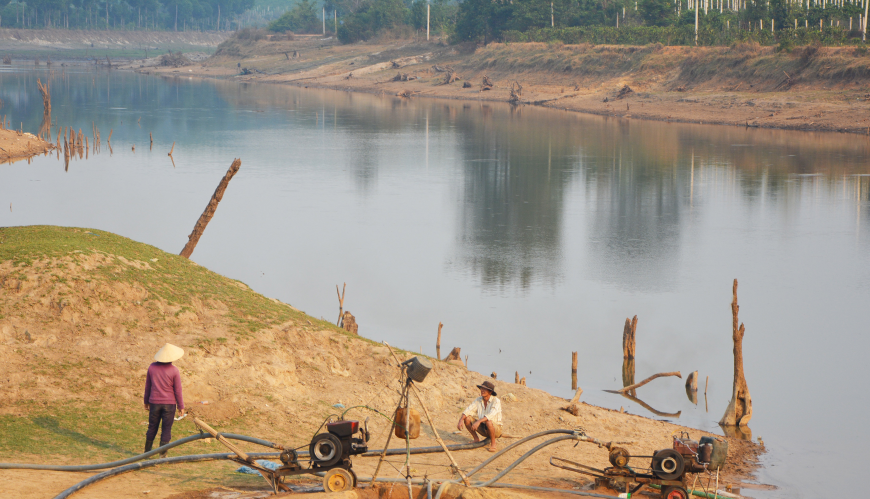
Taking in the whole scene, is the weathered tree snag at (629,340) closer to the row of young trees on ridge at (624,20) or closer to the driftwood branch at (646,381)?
the driftwood branch at (646,381)

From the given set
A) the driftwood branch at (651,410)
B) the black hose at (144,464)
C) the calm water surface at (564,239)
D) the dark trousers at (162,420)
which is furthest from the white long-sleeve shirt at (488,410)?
the driftwood branch at (651,410)

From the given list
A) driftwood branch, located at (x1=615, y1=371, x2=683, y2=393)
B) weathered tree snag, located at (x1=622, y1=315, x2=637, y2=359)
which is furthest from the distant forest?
driftwood branch, located at (x1=615, y1=371, x2=683, y2=393)

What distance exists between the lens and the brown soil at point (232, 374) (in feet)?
43.6

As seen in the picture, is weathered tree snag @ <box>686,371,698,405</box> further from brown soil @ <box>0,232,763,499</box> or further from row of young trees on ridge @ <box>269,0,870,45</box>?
row of young trees on ridge @ <box>269,0,870,45</box>

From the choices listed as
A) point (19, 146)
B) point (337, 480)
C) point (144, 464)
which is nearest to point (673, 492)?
point (337, 480)

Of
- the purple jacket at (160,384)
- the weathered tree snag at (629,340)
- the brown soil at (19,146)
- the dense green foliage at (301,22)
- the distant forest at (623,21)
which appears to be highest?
the dense green foliage at (301,22)

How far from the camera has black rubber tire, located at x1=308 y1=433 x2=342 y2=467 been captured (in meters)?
10.6

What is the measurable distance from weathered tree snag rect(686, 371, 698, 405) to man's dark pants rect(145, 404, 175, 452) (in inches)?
483

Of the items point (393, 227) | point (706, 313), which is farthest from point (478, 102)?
point (706, 313)

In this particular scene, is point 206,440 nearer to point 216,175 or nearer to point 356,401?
point 356,401

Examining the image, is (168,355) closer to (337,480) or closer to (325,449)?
A: (325,449)

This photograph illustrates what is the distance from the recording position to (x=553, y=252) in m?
31.5

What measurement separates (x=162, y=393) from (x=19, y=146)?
157 ft

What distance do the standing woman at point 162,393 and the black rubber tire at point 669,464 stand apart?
21.3ft
